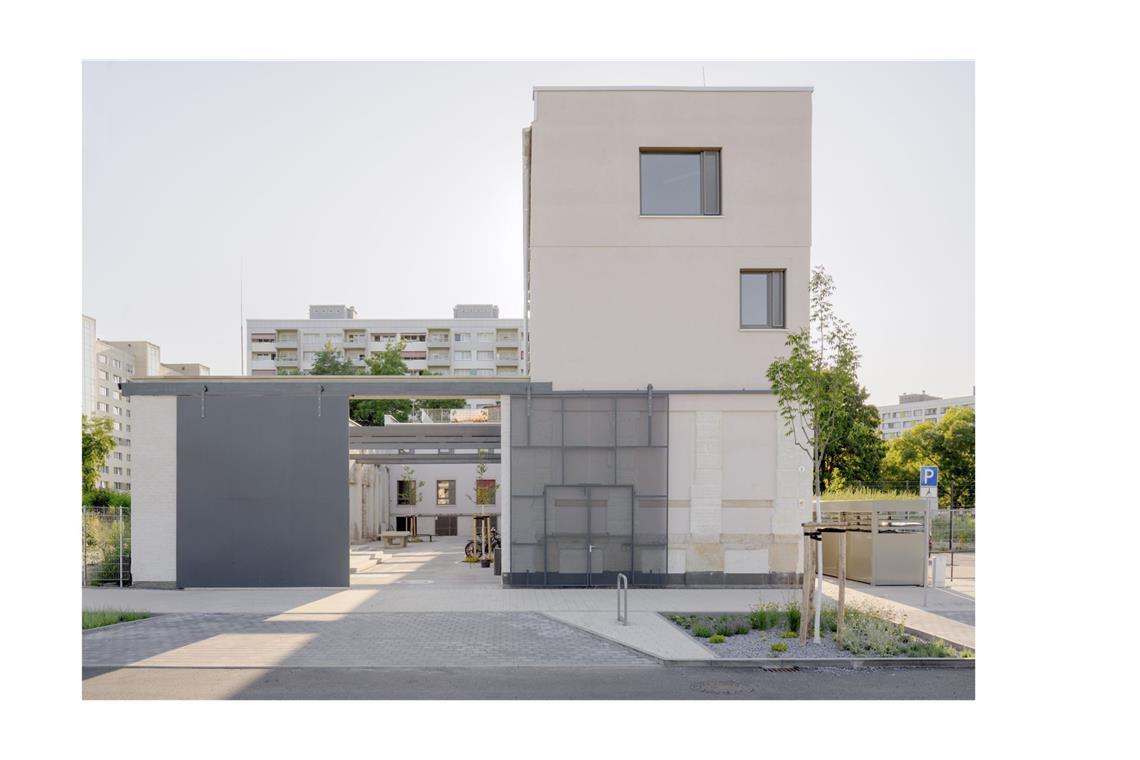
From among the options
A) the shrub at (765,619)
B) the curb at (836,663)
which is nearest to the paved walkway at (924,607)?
the curb at (836,663)

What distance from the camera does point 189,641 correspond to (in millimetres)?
12344

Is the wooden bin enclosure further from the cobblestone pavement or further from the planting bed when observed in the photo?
the cobblestone pavement

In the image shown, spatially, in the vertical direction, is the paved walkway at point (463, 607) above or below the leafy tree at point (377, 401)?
below

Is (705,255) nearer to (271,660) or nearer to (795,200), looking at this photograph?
(795,200)

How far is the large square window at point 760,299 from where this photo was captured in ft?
61.6

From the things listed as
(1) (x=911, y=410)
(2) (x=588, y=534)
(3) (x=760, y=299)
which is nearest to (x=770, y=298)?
(3) (x=760, y=299)

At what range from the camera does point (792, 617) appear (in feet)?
42.6

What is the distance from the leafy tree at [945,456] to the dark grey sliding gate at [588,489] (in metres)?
33.0

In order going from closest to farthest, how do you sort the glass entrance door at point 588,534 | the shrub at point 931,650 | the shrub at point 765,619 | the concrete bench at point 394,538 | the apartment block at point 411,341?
the shrub at point 931,650 < the shrub at point 765,619 < the glass entrance door at point 588,534 < the concrete bench at point 394,538 < the apartment block at point 411,341

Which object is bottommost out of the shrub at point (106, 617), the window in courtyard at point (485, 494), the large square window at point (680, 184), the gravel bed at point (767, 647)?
the window in courtyard at point (485, 494)

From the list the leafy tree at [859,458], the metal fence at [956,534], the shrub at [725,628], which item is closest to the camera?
the shrub at [725,628]

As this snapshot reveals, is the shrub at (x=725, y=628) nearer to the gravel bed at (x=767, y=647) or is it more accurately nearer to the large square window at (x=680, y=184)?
the gravel bed at (x=767, y=647)

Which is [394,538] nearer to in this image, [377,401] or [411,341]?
[377,401]

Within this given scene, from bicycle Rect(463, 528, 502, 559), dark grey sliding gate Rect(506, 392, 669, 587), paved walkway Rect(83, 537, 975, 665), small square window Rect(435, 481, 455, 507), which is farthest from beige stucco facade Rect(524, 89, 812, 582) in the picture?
small square window Rect(435, 481, 455, 507)
